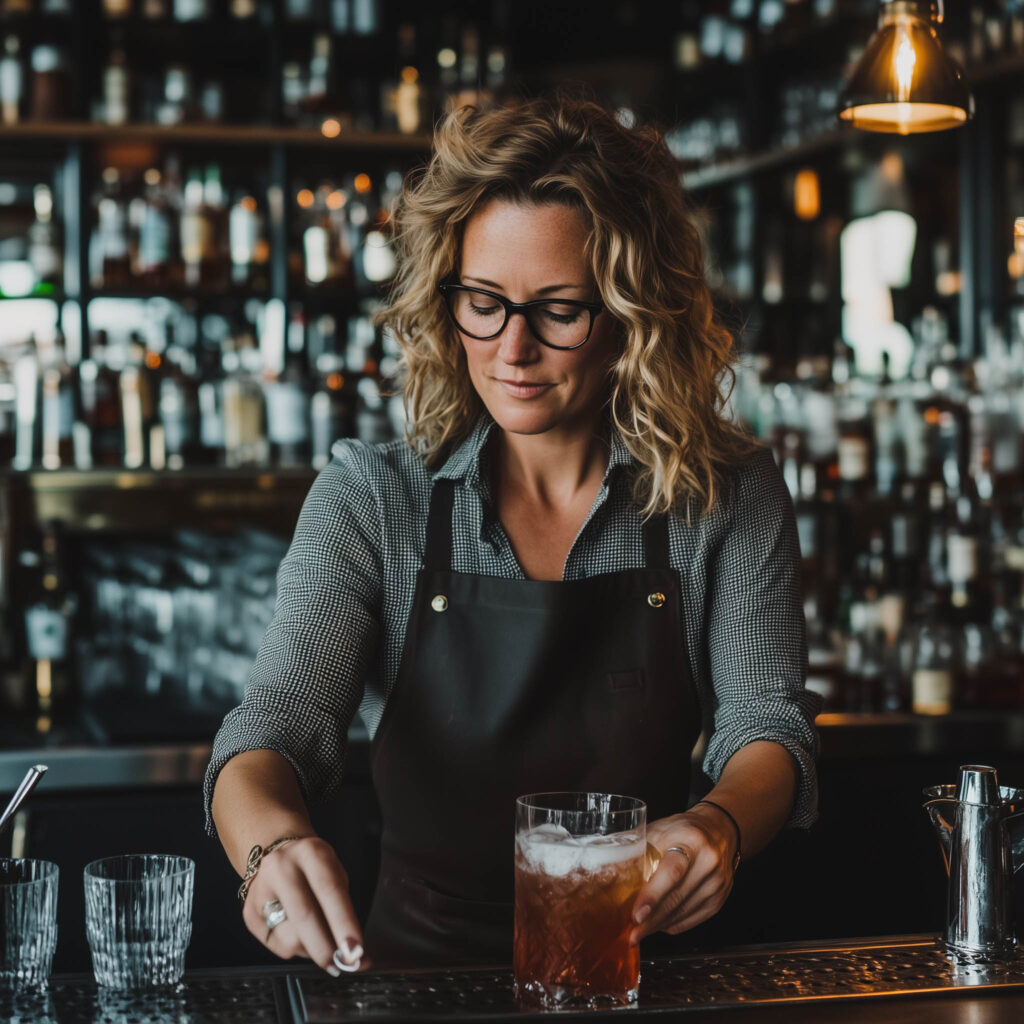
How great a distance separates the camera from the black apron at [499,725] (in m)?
1.50

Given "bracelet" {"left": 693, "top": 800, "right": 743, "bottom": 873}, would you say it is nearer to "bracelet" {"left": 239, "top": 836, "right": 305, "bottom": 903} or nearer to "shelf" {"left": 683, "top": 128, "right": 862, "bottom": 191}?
"bracelet" {"left": 239, "top": 836, "right": 305, "bottom": 903}

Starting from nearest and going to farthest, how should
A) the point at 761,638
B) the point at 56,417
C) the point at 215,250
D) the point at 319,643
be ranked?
the point at 319,643
the point at 761,638
the point at 56,417
the point at 215,250

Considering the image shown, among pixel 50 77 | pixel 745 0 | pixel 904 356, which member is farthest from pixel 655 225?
pixel 745 0

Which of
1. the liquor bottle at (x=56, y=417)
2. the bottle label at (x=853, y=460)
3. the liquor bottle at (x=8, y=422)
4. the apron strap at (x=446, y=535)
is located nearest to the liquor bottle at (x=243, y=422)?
the liquor bottle at (x=56, y=417)

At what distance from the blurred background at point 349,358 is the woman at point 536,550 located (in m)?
0.76

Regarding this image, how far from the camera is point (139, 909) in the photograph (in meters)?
1.07

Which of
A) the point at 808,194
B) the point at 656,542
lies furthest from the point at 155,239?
the point at 656,542

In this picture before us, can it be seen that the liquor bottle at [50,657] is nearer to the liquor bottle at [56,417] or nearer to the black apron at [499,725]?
the liquor bottle at [56,417]

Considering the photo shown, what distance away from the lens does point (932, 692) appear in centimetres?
291

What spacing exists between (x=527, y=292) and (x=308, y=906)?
0.70 metres

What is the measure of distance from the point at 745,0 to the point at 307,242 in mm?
1589

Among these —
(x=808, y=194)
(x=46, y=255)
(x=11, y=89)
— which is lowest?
(x=46, y=255)

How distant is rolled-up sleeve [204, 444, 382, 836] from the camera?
4.29 feet

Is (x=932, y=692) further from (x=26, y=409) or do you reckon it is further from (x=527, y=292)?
(x=26, y=409)
